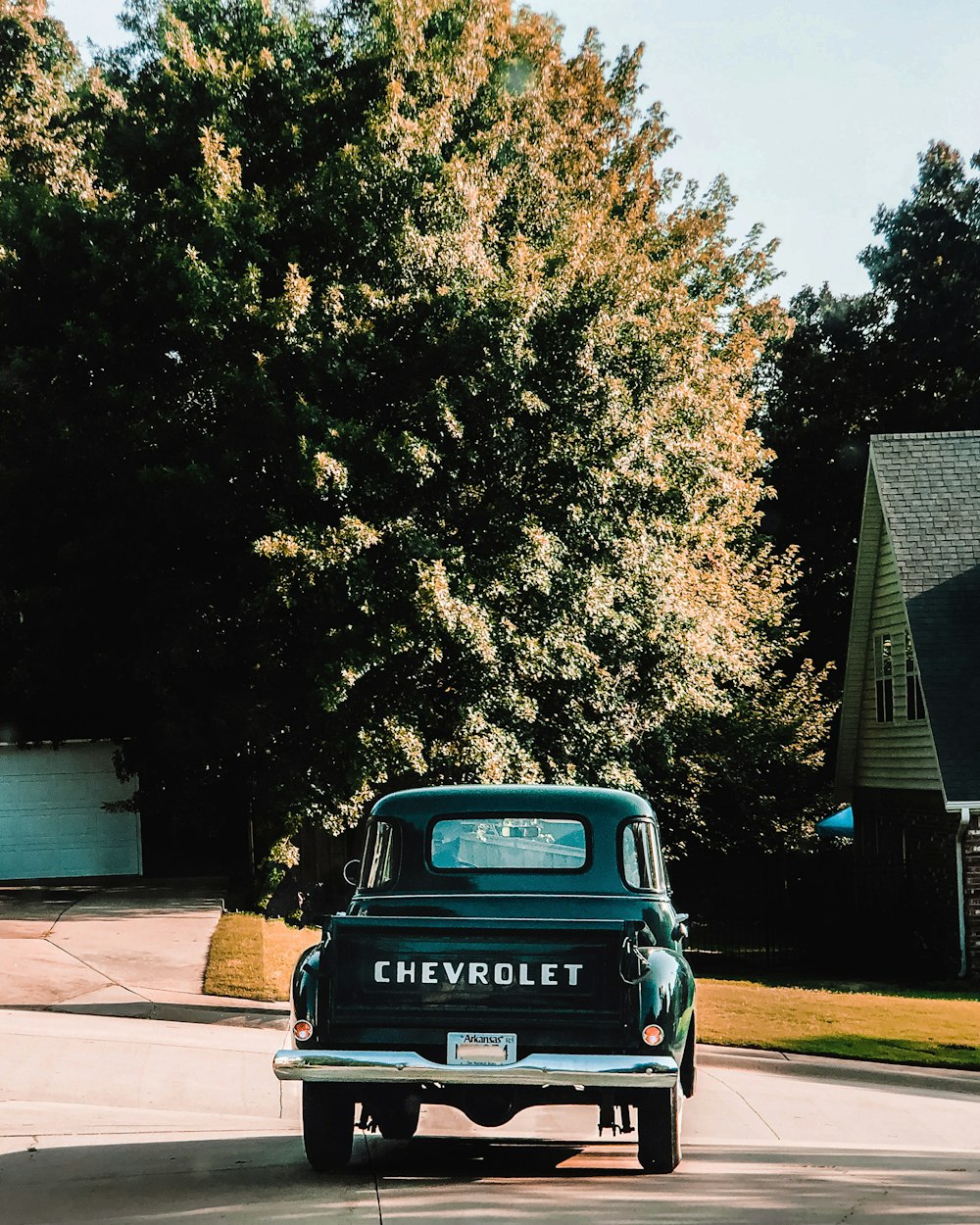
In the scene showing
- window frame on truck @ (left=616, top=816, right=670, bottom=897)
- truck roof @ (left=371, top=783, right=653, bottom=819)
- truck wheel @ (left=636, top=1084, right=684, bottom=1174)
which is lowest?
truck wheel @ (left=636, top=1084, right=684, bottom=1174)

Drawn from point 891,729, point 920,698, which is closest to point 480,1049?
point 920,698

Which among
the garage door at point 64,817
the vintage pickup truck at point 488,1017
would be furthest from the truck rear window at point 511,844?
the garage door at point 64,817

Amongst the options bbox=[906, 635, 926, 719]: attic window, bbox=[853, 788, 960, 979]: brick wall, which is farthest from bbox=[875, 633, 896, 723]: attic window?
bbox=[853, 788, 960, 979]: brick wall

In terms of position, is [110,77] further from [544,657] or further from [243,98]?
[544,657]

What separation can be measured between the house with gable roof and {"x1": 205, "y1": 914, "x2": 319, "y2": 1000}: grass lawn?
9193 millimetres

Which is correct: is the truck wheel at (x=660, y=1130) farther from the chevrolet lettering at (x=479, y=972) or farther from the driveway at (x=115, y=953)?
the driveway at (x=115, y=953)

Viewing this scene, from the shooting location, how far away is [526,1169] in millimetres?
7938

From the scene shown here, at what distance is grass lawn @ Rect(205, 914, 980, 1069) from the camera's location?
1283cm

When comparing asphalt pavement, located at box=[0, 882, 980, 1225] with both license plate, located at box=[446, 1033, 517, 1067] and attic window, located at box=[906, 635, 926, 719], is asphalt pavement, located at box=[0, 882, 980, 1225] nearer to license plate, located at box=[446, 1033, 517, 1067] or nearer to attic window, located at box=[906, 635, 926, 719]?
license plate, located at box=[446, 1033, 517, 1067]

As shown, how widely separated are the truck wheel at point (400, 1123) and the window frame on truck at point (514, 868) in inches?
50.1

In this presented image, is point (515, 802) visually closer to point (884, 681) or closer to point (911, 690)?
point (911, 690)

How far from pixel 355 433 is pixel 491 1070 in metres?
12.2

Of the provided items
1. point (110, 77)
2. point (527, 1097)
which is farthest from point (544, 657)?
point (110, 77)

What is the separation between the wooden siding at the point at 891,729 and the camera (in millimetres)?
23125
